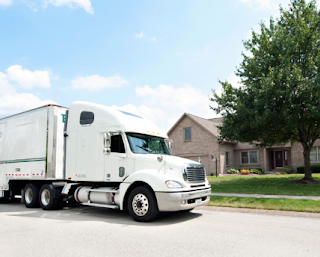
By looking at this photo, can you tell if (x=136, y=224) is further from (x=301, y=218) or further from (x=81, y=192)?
(x=301, y=218)

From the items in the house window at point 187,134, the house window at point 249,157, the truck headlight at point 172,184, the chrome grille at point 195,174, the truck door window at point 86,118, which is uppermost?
the house window at point 187,134

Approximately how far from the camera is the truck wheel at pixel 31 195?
416 inches

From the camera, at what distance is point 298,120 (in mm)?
15508

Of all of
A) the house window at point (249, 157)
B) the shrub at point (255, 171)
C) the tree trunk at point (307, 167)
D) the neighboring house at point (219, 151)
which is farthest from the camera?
the house window at point (249, 157)

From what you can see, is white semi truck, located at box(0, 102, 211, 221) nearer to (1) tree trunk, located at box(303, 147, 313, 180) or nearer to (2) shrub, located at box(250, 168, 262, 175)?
(1) tree trunk, located at box(303, 147, 313, 180)

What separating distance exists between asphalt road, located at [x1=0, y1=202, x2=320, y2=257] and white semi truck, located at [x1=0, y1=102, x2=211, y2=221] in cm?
64

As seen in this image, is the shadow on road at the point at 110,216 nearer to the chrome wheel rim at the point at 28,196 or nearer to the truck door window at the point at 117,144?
the chrome wheel rim at the point at 28,196

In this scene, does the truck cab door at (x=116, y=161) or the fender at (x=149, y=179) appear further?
the truck cab door at (x=116, y=161)

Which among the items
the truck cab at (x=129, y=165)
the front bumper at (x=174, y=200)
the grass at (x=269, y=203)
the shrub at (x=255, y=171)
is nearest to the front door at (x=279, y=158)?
the shrub at (x=255, y=171)

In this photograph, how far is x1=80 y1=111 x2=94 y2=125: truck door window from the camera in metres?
9.42

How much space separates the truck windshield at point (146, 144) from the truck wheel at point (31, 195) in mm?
4667

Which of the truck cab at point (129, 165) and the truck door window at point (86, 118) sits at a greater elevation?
the truck door window at point (86, 118)

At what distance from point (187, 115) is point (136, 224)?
2418 centimetres

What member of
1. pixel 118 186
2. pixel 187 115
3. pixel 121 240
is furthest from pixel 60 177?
pixel 187 115
